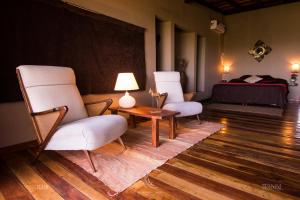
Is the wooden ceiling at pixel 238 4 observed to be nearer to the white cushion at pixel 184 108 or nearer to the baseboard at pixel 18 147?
the white cushion at pixel 184 108

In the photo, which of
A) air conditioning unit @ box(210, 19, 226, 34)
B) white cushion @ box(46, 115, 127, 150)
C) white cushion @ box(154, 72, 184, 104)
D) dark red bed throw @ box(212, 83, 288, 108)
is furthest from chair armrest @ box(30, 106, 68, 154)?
air conditioning unit @ box(210, 19, 226, 34)

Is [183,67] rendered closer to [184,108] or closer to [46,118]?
[184,108]

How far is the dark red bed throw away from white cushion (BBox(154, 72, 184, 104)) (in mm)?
2559

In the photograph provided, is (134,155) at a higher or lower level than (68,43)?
lower

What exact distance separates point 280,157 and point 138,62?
2696 millimetres

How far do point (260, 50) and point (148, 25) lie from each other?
4.73 m

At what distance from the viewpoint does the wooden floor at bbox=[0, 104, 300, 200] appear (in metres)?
1.45

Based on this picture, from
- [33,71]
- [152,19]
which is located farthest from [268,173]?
[152,19]

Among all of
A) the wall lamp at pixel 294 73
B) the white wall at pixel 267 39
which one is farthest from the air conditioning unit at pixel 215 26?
the wall lamp at pixel 294 73

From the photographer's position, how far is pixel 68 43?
8.71 ft

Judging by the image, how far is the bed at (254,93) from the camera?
4770mm

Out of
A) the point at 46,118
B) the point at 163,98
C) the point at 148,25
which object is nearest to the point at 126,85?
the point at 163,98

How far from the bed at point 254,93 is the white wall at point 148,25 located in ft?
2.71

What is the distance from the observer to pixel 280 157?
6.69ft
